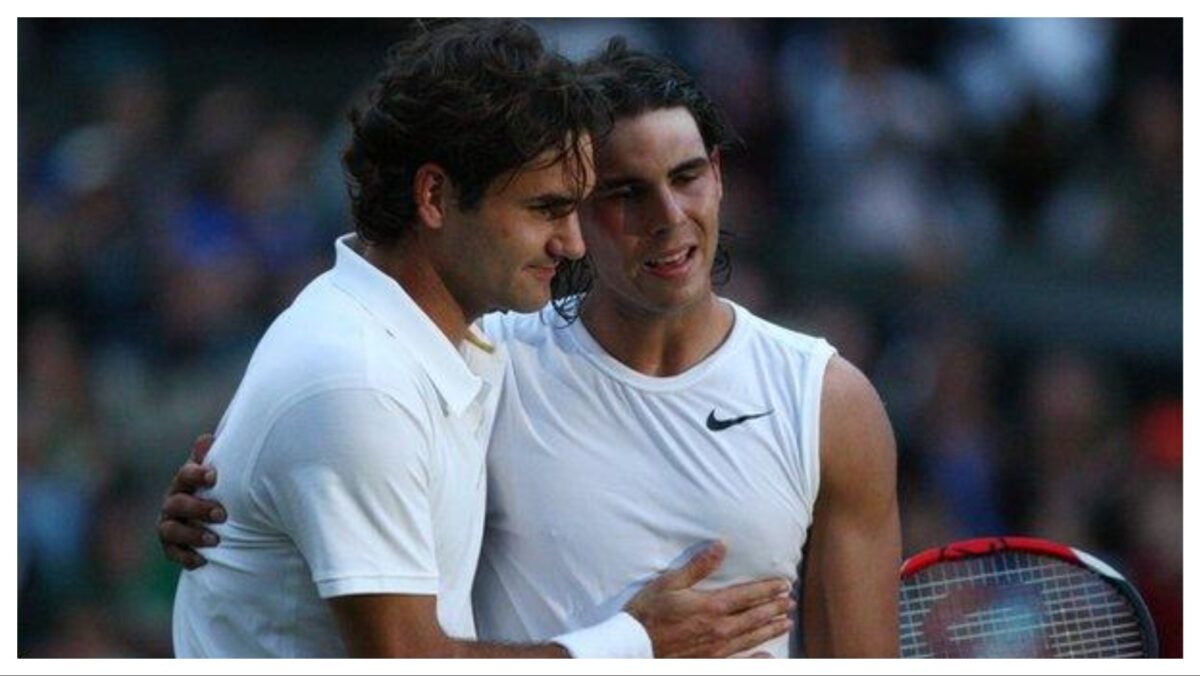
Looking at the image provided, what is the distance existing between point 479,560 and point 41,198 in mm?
3964

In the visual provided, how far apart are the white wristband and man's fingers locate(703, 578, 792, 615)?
0.16m

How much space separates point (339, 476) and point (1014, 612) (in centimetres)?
158

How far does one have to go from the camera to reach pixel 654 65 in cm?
373

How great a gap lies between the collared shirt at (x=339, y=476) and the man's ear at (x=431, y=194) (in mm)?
121

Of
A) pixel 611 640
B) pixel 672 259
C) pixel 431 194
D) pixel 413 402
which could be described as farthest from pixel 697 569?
pixel 431 194

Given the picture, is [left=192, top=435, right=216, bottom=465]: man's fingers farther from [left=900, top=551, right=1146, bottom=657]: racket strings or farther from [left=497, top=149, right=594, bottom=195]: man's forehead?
[left=900, top=551, right=1146, bottom=657]: racket strings

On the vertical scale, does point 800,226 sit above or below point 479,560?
above

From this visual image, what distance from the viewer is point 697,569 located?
11.7 ft

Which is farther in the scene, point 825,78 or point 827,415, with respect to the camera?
point 825,78

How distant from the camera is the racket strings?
4051 millimetres

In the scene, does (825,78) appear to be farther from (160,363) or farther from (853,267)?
(160,363)

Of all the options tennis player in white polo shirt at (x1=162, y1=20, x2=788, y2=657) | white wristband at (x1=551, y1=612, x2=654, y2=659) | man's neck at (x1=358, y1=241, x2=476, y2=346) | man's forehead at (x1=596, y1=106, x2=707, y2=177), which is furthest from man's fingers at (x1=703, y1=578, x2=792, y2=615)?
man's forehead at (x1=596, y1=106, x2=707, y2=177)

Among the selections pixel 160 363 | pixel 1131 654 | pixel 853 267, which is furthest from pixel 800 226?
pixel 1131 654
